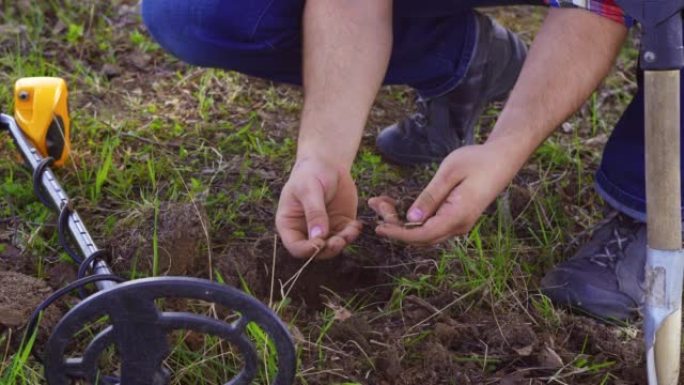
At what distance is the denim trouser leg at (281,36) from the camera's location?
211 cm

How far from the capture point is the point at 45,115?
2.20 m

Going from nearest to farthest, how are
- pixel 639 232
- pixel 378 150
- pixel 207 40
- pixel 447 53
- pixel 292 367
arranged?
pixel 292 367 < pixel 639 232 < pixel 207 40 < pixel 447 53 < pixel 378 150

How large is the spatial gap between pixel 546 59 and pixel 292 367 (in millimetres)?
663

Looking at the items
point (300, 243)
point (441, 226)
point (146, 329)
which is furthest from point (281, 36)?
point (146, 329)

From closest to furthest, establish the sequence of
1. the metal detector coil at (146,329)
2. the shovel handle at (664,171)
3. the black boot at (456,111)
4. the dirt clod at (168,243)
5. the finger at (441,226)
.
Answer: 1. the metal detector coil at (146,329)
2. the shovel handle at (664,171)
3. the finger at (441,226)
4. the dirt clod at (168,243)
5. the black boot at (456,111)

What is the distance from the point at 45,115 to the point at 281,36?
54 cm

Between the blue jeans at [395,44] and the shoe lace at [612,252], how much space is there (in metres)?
0.06

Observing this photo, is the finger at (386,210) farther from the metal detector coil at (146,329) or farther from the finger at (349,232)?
the metal detector coil at (146,329)

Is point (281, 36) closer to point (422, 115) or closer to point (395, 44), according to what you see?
point (395, 44)

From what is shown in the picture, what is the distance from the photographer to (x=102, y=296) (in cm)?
129

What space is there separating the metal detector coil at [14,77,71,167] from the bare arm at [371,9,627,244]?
2.89ft

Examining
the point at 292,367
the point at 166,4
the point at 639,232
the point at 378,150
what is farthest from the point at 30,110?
the point at 639,232

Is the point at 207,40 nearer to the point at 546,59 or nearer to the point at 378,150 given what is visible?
the point at 378,150

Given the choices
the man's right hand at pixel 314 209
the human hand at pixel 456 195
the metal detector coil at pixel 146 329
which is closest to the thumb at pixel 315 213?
the man's right hand at pixel 314 209
